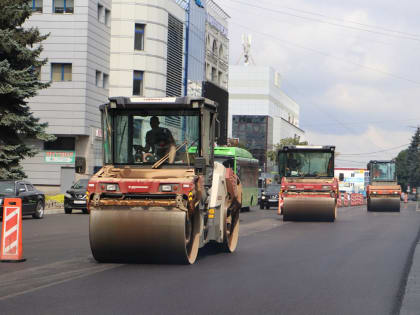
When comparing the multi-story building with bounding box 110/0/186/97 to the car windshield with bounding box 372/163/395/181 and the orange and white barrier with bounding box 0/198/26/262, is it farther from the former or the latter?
the orange and white barrier with bounding box 0/198/26/262

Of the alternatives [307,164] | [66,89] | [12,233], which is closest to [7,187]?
[307,164]

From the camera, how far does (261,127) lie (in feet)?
468

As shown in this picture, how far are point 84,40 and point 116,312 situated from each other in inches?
1866

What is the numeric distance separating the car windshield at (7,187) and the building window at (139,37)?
30996 millimetres

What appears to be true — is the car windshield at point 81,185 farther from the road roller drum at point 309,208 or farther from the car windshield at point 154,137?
the car windshield at point 154,137

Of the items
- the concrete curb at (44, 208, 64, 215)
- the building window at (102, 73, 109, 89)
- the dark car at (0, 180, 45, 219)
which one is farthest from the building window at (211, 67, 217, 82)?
the dark car at (0, 180, 45, 219)

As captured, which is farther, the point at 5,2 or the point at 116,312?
the point at 5,2

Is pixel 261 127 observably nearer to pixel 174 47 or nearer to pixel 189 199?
pixel 174 47

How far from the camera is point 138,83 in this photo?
5997 centimetres

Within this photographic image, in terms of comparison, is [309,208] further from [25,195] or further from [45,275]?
[45,275]

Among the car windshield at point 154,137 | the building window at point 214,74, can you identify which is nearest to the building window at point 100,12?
the building window at point 214,74

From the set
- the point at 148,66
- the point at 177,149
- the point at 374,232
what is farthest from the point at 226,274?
the point at 148,66

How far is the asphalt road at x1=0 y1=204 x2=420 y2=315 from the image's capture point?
30.0 ft

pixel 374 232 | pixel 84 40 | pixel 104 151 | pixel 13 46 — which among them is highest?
pixel 84 40
